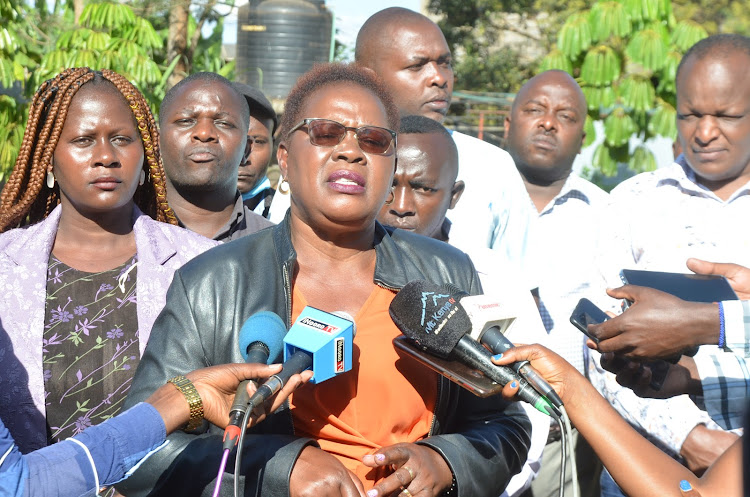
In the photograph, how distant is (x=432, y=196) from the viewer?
4559 millimetres

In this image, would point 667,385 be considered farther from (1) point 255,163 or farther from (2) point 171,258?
(1) point 255,163

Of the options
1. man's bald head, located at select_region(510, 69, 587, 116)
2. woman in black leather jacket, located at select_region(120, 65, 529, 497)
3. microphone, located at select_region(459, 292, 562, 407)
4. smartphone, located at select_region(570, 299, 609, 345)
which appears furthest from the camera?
man's bald head, located at select_region(510, 69, 587, 116)

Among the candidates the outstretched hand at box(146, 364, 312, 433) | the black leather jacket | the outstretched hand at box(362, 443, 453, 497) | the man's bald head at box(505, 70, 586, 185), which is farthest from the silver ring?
the man's bald head at box(505, 70, 586, 185)

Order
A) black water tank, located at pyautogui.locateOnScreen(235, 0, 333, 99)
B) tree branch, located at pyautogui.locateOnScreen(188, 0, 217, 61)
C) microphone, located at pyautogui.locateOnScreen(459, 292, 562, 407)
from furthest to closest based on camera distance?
tree branch, located at pyautogui.locateOnScreen(188, 0, 217, 61), black water tank, located at pyautogui.locateOnScreen(235, 0, 333, 99), microphone, located at pyautogui.locateOnScreen(459, 292, 562, 407)

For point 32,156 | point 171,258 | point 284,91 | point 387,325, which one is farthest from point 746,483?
point 284,91

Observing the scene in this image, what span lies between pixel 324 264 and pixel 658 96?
405 inches

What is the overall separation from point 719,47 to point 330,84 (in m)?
2.76

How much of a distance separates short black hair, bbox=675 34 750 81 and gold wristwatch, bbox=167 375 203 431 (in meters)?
3.65

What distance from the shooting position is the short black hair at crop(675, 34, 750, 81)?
4941 millimetres

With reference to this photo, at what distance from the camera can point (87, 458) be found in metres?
2.44

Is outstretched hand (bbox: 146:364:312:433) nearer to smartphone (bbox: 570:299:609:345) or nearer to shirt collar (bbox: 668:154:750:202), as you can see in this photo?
smartphone (bbox: 570:299:609:345)

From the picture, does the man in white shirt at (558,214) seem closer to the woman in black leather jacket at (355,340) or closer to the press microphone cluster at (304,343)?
the woman in black leather jacket at (355,340)

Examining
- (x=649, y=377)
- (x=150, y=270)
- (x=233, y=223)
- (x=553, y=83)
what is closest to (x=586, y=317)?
(x=649, y=377)

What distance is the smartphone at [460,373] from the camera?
2.50 meters
